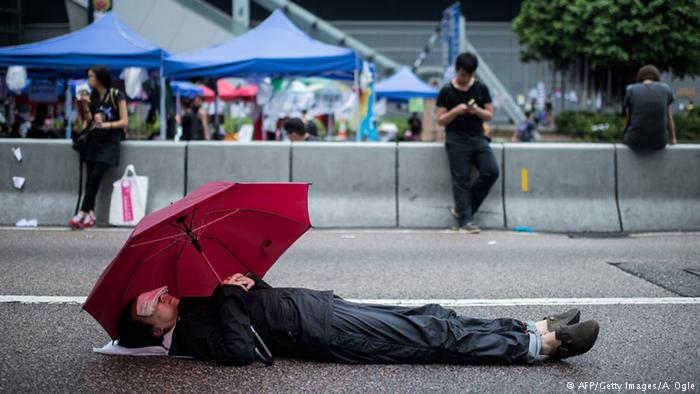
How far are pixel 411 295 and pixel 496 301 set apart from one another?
65 centimetres

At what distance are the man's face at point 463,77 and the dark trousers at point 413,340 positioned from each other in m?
5.73

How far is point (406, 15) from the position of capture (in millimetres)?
41031

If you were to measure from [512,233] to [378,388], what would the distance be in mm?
5958

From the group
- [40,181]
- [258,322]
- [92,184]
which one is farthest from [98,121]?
[258,322]

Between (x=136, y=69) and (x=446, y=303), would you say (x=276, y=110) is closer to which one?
(x=136, y=69)

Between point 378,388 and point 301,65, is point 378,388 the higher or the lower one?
the lower one

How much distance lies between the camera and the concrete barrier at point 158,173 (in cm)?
1005

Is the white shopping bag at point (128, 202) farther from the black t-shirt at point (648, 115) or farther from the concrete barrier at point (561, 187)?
the black t-shirt at point (648, 115)

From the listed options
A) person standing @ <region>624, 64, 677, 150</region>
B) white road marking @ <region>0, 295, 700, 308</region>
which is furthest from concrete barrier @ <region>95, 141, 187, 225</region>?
person standing @ <region>624, 64, 677, 150</region>

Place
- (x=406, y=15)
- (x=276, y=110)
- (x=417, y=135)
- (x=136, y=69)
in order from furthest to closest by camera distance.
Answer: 1. (x=406, y=15)
2. (x=417, y=135)
3. (x=276, y=110)
4. (x=136, y=69)

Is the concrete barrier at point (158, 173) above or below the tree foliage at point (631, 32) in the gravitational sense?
below

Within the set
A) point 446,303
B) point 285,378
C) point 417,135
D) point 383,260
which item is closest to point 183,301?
point 285,378

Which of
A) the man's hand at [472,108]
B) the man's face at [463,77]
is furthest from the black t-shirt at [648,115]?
the man's face at [463,77]

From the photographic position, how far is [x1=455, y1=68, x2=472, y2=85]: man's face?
952 cm
